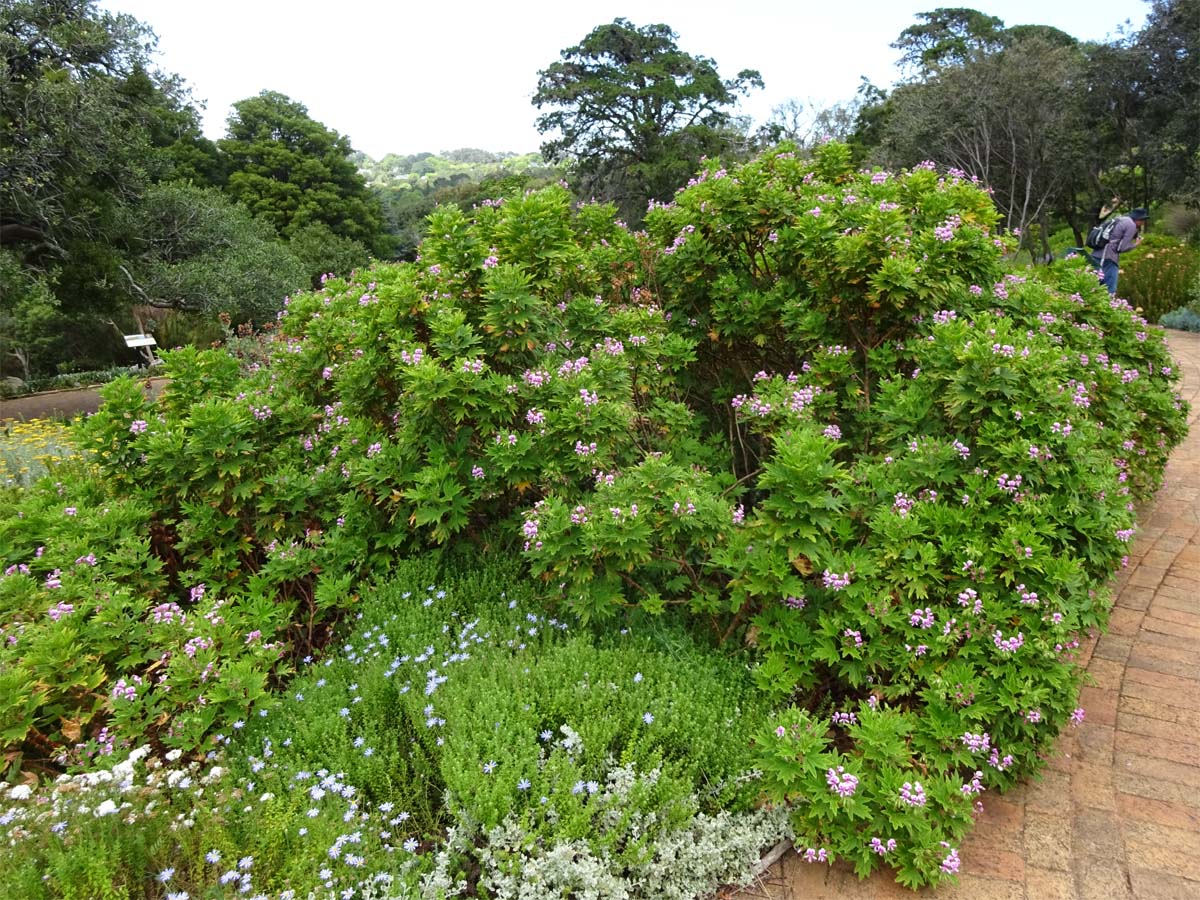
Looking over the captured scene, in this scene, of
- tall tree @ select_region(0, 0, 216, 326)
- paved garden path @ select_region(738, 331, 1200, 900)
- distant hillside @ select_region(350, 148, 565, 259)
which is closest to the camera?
paved garden path @ select_region(738, 331, 1200, 900)

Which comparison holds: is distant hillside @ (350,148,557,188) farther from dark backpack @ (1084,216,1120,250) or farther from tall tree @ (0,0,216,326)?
dark backpack @ (1084,216,1120,250)

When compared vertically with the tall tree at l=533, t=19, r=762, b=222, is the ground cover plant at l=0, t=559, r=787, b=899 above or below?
below

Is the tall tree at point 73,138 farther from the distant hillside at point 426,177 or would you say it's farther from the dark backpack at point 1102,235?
the distant hillside at point 426,177

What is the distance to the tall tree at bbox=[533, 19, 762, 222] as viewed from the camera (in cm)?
2830

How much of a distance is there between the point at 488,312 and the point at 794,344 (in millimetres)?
1679

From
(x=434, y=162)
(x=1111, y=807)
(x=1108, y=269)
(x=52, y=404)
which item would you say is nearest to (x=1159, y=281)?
(x=1108, y=269)

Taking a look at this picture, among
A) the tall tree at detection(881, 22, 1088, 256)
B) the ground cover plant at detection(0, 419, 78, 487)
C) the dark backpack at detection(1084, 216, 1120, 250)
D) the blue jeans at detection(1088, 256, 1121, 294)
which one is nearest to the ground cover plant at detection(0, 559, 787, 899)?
the ground cover plant at detection(0, 419, 78, 487)

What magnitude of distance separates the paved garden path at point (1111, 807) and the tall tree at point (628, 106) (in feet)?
89.6

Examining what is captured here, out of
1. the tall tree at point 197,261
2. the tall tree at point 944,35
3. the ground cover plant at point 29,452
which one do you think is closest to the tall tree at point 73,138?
the tall tree at point 197,261

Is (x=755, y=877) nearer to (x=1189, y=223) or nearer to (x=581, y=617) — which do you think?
(x=581, y=617)

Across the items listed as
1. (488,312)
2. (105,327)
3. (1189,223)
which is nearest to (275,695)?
(488,312)

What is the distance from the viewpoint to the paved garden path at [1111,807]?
202 cm

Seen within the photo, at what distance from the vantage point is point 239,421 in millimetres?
3189

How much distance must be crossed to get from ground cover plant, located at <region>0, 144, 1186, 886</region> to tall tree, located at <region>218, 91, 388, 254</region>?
26084 millimetres
